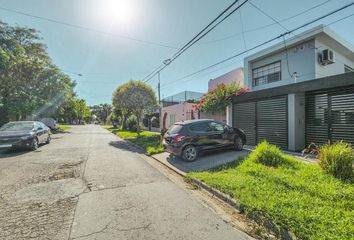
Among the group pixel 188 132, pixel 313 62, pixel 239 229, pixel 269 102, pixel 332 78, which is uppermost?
pixel 313 62

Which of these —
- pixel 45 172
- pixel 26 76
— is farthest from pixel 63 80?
pixel 45 172

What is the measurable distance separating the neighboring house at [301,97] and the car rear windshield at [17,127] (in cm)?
1187

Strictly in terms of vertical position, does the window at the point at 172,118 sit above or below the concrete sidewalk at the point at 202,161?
above

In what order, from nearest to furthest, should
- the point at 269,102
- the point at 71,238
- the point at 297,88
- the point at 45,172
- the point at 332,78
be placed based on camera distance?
the point at 71,238 < the point at 45,172 < the point at 332,78 < the point at 297,88 < the point at 269,102

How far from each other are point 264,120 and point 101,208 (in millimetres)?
8645

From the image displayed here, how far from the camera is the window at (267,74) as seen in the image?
1312cm

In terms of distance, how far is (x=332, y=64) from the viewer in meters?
12.1

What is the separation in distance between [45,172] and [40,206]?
2.72 metres

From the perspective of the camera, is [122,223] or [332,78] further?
[332,78]

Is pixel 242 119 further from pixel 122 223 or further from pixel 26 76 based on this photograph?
pixel 26 76

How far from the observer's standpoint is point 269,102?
9.23 m

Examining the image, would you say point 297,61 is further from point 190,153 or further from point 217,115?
point 190,153

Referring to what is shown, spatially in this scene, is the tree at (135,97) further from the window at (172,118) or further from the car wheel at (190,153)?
the car wheel at (190,153)

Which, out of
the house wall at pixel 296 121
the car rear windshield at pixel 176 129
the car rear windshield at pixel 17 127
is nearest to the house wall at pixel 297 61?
the house wall at pixel 296 121
